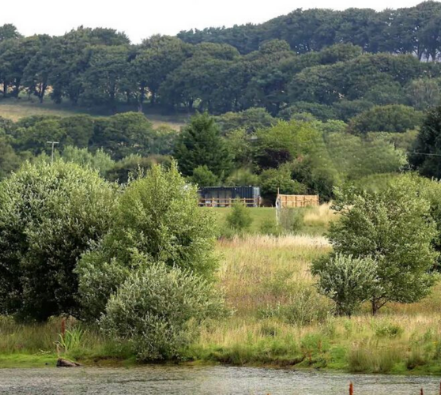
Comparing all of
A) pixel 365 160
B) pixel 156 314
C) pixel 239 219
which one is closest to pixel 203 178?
pixel 365 160

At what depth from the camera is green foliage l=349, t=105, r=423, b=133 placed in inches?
7269

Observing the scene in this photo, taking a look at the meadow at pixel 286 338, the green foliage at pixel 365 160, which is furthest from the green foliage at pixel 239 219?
the meadow at pixel 286 338

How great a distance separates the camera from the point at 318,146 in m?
131

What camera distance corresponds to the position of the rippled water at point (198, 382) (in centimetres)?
3541

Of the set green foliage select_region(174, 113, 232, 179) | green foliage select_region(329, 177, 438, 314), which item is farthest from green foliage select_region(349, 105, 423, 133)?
green foliage select_region(329, 177, 438, 314)

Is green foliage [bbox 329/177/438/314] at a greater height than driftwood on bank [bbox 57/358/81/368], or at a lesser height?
greater

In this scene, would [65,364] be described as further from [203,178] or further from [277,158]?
[277,158]

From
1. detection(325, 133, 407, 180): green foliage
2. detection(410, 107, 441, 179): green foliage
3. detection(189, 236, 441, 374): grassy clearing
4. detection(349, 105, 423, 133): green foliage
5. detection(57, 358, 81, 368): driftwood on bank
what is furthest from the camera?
detection(349, 105, 423, 133): green foliage

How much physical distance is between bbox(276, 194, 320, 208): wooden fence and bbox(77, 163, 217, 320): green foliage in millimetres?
46457

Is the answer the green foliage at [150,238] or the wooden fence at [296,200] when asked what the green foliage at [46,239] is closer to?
the green foliage at [150,238]

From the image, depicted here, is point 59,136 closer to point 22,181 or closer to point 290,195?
point 290,195

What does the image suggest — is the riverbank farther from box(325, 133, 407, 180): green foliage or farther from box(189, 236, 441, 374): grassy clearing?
box(325, 133, 407, 180): green foliage

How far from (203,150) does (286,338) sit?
8456 centimetres

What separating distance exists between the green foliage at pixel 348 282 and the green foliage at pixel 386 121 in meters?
136
